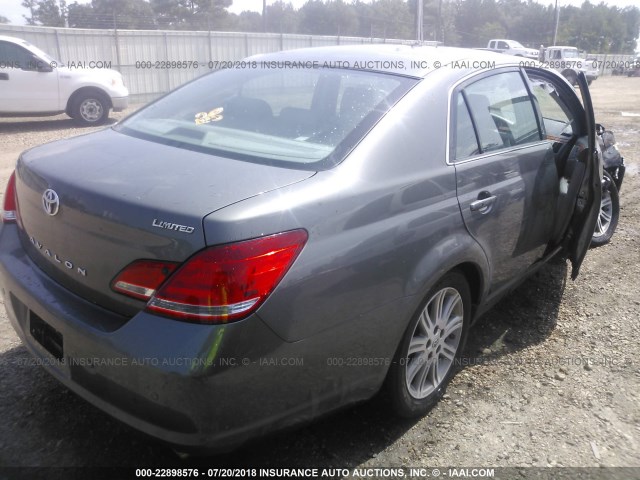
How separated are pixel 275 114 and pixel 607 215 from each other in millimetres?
3611

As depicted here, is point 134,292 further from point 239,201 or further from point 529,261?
point 529,261

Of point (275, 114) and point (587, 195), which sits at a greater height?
point (275, 114)

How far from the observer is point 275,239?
188 cm

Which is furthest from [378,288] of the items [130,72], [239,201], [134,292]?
[130,72]

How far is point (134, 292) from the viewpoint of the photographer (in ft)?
6.31

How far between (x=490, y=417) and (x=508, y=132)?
4.98 ft

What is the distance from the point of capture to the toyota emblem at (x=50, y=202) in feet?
7.04

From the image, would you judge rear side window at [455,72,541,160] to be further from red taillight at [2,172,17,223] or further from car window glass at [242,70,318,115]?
red taillight at [2,172,17,223]

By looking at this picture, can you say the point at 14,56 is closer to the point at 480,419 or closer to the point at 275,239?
the point at 275,239

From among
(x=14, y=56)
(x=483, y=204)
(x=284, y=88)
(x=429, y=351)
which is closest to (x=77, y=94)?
(x=14, y=56)

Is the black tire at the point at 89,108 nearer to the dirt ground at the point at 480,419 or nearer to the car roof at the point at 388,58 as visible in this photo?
the dirt ground at the point at 480,419

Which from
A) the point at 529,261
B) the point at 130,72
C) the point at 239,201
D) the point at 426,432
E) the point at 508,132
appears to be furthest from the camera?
the point at 130,72

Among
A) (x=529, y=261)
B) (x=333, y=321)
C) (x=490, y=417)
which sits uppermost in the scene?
(x=333, y=321)

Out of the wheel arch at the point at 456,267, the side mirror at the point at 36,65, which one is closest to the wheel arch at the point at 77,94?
the side mirror at the point at 36,65
